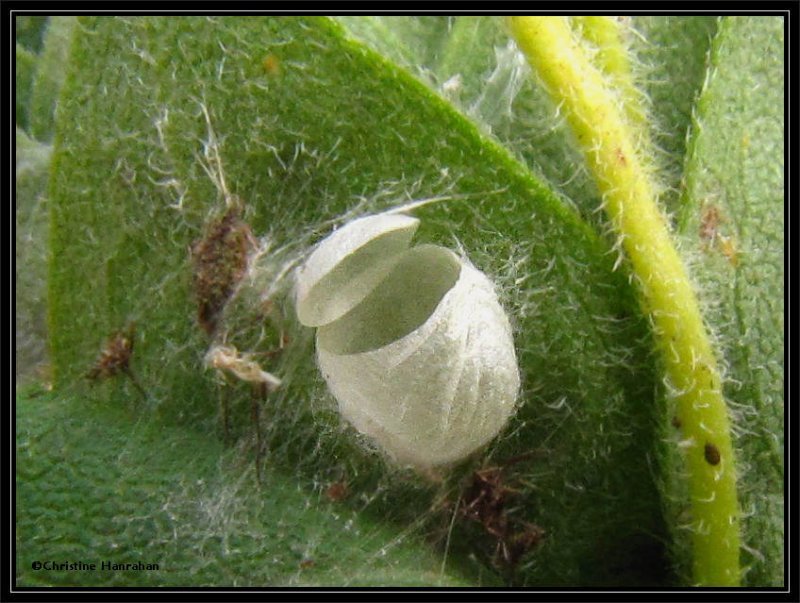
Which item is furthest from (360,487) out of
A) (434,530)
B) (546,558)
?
(546,558)

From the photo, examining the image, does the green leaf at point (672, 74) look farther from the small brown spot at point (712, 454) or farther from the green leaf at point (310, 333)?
the small brown spot at point (712, 454)

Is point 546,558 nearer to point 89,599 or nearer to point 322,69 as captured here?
point 89,599

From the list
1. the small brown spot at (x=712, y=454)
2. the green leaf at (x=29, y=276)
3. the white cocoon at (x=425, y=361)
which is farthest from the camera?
the green leaf at (x=29, y=276)

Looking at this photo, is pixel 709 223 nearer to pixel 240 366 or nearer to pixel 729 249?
pixel 729 249

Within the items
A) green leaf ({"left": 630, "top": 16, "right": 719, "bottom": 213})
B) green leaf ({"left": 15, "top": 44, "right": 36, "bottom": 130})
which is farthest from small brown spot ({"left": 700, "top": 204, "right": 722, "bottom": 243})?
green leaf ({"left": 15, "top": 44, "right": 36, "bottom": 130})

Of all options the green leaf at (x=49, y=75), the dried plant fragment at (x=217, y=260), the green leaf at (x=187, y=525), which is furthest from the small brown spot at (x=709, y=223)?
the green leaf at (x=49, y=75)

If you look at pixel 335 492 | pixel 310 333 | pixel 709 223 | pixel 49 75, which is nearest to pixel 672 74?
pixel 709 223
